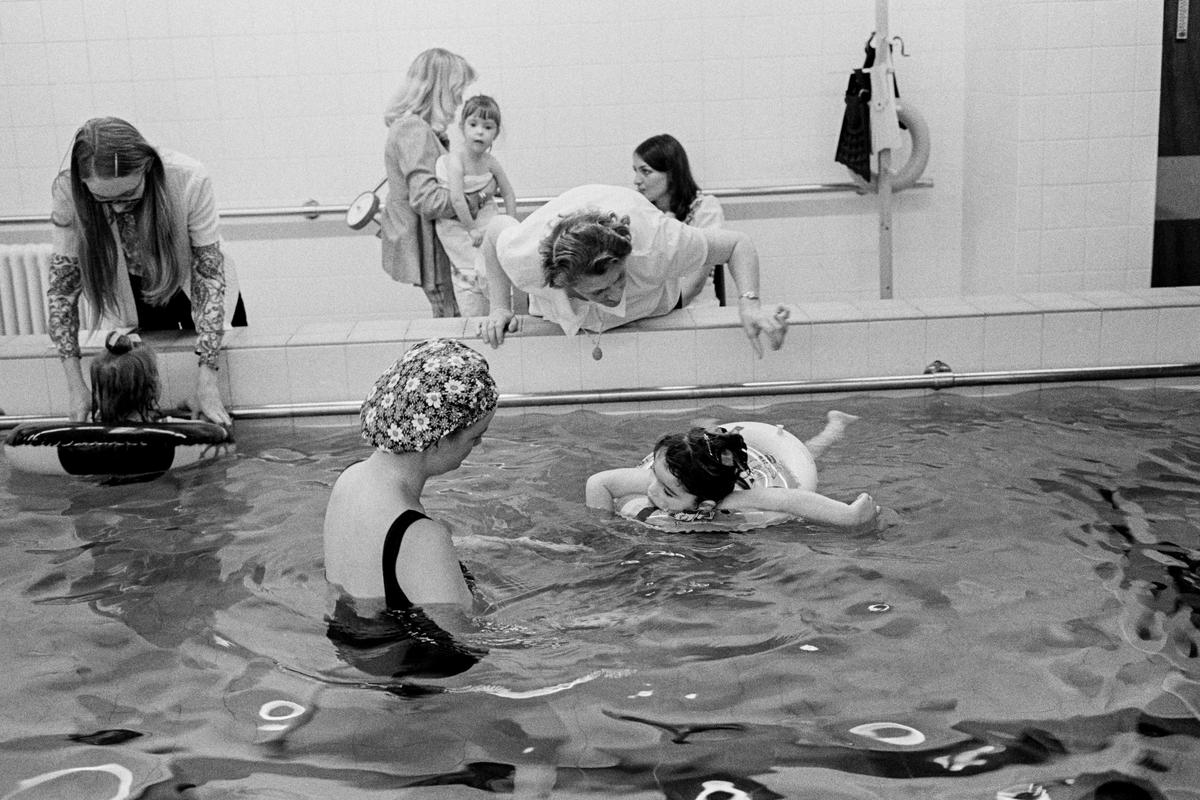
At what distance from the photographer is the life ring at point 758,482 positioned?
359 cm

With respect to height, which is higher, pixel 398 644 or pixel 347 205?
pixel 347 205

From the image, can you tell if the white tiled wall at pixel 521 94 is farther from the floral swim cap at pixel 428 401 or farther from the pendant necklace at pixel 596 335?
the floral swim cap at pixel 428 401

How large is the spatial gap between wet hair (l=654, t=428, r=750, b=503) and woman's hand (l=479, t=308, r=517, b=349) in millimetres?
1433

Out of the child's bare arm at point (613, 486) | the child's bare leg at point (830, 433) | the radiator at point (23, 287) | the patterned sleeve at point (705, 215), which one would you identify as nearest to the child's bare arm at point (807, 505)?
the child's bare arm at point (613, 486)

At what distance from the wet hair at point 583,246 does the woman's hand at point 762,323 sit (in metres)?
0.60

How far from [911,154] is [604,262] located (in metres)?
3.51

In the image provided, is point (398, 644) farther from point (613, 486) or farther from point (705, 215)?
point (705, 215)

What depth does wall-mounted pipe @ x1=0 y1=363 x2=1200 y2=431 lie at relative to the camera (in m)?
4.79

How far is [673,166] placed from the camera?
17.3 feet

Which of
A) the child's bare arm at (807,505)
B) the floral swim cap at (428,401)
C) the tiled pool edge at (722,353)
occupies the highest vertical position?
the floral swim cap at (428,401)

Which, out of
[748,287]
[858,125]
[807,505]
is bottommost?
[807,505]

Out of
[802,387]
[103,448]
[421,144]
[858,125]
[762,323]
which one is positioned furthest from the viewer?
[858,125]

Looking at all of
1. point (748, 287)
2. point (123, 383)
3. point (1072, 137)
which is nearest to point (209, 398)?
point (123, 383)

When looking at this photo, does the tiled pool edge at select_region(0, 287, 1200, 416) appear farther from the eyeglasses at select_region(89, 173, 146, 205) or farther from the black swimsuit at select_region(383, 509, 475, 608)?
the black swimsuit at select_region(383, 509, 475, 608)
